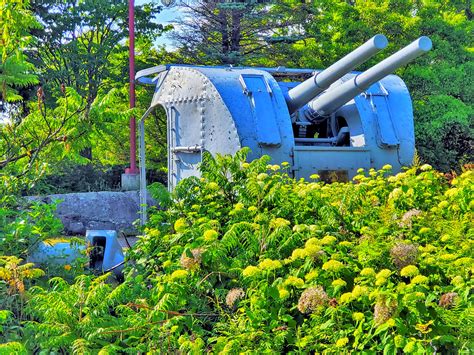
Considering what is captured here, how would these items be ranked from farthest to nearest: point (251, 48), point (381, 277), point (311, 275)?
point (251, 48) → point (311, 275) → point (381, 277)

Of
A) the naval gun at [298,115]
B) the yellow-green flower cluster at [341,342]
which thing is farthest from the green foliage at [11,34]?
the yellow-green flower cluster at [341,342]

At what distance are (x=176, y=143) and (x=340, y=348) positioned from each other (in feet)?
18.2

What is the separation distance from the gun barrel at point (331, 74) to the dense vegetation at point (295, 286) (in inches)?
106

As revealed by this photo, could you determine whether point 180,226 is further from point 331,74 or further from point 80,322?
point 331,74

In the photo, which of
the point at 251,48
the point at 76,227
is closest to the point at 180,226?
the point at 76,227

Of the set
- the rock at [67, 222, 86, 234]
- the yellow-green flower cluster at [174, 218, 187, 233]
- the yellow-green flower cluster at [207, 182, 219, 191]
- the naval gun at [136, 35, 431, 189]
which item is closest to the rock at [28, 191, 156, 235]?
the rock at [67, 222, 86, 234]

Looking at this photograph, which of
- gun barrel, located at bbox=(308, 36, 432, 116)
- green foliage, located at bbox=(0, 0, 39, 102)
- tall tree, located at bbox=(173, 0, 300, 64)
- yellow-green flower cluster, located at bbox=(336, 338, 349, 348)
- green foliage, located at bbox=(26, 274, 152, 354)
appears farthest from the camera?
tall tree, located at bbox=(173, 0, 300, 64)

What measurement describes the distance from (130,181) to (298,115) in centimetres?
613

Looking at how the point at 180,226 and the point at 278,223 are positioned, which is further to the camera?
the point at 180,226

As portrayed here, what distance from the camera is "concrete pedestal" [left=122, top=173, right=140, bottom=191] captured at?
14.0 m

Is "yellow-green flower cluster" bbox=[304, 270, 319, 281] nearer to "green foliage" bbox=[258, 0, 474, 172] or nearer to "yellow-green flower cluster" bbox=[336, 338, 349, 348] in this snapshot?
"yellow-green flower cluster" bbox=[336, 338, 349, 348]

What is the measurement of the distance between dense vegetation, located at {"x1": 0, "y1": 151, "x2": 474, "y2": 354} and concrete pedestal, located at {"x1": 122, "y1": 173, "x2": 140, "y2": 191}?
376 inches

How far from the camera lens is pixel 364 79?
7543 millimetres

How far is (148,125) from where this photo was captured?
60.2ft
